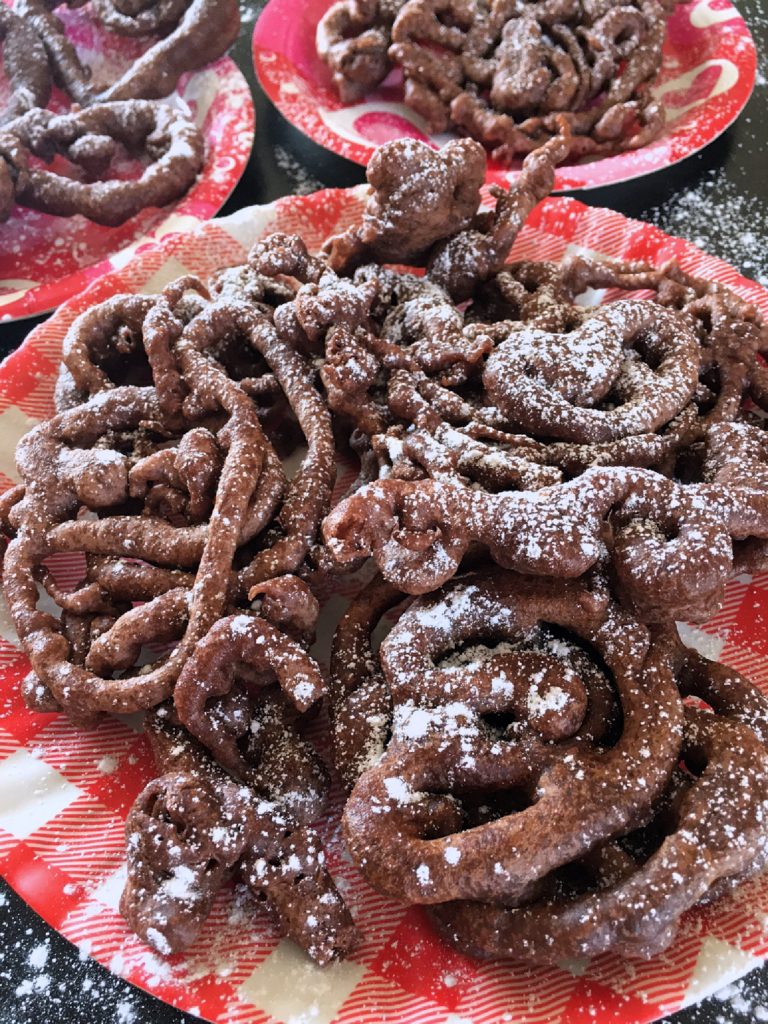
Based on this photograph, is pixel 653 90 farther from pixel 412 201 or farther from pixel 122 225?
Answer: pixel 122 225

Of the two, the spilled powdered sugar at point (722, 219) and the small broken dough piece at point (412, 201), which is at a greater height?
the small broken dough piece at point (412, 201)

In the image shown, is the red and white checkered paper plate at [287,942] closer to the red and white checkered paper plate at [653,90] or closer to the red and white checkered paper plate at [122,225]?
the red and white checkered paper plate at [122,225]

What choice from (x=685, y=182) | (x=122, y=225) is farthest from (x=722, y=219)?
(x=122, y=225)

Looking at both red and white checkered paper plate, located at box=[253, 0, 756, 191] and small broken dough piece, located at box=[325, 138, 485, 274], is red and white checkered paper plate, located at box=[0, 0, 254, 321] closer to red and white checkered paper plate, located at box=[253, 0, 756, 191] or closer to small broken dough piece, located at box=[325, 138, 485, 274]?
Result: red and white checkered paper plate, located at box=[253, 0, 756, 191]

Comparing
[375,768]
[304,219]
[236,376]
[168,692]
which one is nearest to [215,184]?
[304,219]

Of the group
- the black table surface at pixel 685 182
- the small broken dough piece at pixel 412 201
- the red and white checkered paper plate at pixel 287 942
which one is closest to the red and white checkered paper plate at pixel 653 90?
the black table surface at pixel 685 182

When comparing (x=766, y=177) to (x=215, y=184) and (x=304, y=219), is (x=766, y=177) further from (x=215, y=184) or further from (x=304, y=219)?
(x=215, y=184)
